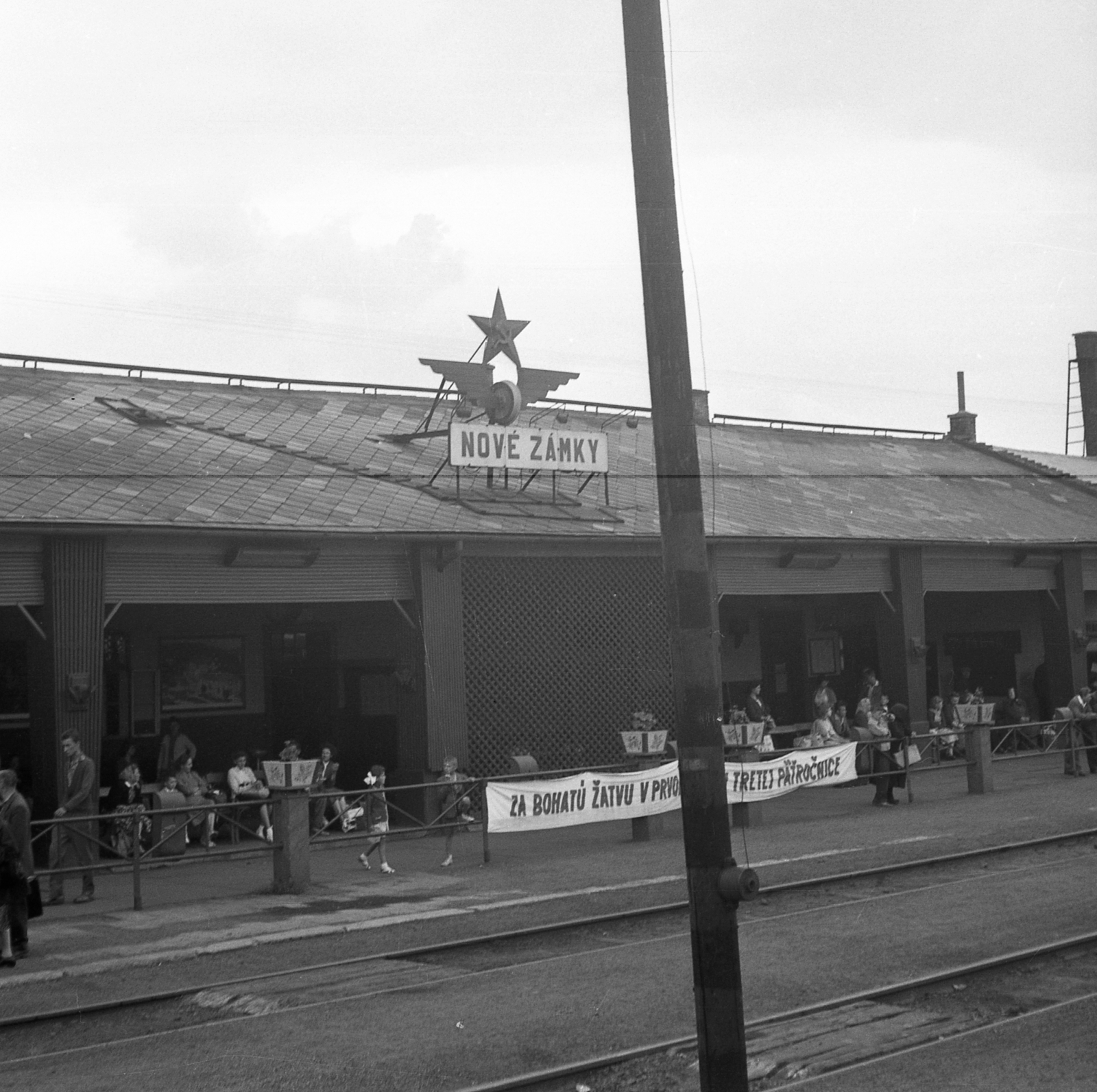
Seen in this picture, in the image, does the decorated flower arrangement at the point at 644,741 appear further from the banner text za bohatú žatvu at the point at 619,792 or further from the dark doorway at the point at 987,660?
the dark doorway at the point at 987,660

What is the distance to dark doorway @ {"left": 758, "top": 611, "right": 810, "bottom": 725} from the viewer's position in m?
30.6

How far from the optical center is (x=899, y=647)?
89.7 feet

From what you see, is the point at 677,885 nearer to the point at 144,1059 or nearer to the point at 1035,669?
the point at 144,1059

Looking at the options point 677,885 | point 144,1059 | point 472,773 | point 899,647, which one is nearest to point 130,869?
point 472,773

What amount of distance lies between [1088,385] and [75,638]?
1600 inches

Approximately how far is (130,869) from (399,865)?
3.32 metres

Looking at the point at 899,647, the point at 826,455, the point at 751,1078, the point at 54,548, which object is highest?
the point at 826,455

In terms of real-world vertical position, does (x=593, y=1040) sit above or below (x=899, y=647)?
below

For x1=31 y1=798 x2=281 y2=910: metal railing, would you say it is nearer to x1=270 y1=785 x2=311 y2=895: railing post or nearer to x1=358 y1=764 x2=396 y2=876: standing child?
x1=270 y1=785 x2=311 y2=895: railing post

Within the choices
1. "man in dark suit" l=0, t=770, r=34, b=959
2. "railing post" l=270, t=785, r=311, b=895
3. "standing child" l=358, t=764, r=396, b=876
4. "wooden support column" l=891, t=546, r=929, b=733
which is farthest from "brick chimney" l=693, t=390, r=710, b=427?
"man in dark suit" l=0, t=770, r=34, b=959

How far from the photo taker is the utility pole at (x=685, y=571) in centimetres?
698

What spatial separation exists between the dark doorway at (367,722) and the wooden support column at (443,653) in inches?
117

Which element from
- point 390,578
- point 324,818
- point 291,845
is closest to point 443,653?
point 390,578

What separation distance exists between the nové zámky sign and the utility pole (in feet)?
46.2
